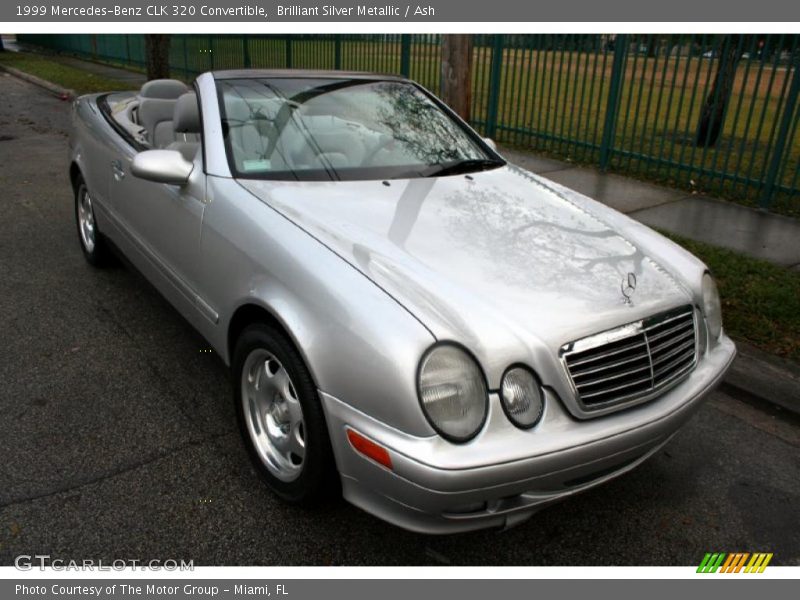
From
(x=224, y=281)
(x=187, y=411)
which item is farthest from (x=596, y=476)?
(x=187, y=411)

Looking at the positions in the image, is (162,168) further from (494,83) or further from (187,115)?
(494,83)

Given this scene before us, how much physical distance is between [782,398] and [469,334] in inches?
91.8

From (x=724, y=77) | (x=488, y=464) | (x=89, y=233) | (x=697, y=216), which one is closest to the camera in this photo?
(x=488, y=464)

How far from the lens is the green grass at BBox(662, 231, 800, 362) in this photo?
4086 mm

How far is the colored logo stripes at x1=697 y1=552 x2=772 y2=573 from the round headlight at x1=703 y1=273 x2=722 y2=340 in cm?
86

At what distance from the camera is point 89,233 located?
5.05 metres

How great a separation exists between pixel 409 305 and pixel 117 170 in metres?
2.69

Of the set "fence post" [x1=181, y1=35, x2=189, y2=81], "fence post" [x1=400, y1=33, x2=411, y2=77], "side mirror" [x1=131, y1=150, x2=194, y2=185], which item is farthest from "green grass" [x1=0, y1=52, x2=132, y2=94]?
"side mirror" [x1=131, y1=150, x2=194, y2=185]

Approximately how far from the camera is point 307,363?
7.64ft

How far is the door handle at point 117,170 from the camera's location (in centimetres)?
407

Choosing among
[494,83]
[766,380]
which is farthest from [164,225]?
[494,83]

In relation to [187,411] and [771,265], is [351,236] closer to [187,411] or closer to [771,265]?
[187,411]

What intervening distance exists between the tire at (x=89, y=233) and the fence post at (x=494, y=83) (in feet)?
21.4

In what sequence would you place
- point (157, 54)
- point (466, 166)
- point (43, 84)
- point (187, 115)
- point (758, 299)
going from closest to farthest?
point (466, 166) < point (187, 115) < point (758, 299) < point (157, 54) < point (43, 84)
